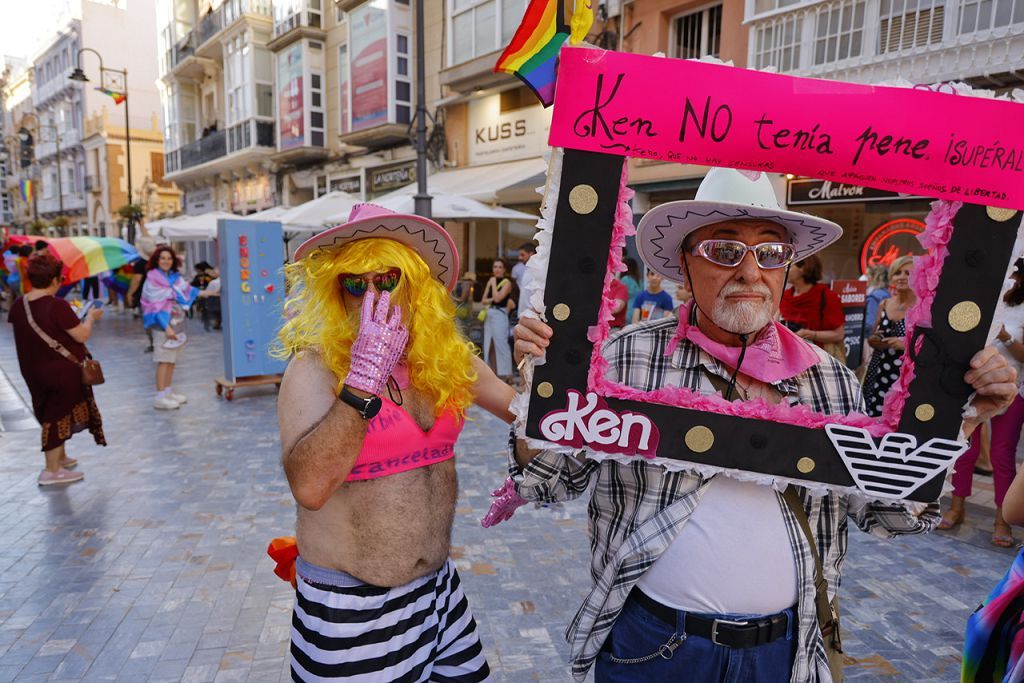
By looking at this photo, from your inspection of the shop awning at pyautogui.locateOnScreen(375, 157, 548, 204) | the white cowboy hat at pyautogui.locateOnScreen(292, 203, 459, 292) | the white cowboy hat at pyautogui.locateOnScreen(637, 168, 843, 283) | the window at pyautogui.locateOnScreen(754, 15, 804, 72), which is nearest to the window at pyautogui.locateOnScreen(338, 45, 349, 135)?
the shop awning at pyautogui.locateOnScreen(375, 157, 548, 204)

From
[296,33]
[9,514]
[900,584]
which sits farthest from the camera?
[296,33]

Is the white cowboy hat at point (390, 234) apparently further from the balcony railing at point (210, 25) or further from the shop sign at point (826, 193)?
the balcony railing at point (210, 25)

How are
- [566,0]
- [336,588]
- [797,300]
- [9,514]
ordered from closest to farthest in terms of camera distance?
[566,0] < [336,588] < [9,514] < [797,300]

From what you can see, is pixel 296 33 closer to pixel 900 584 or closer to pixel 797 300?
pixel 797 300

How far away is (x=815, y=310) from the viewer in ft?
18.8

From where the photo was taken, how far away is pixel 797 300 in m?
5.82

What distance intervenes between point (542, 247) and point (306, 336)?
0.83 m

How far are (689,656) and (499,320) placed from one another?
751cm

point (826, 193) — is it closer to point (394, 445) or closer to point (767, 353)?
point (767, 353)

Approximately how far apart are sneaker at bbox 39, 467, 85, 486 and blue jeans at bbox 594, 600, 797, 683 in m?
5.22

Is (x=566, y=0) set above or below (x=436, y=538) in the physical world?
above

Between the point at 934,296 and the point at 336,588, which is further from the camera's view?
the point at 336,588

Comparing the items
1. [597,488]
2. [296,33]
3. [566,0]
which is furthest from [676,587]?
[296,33]

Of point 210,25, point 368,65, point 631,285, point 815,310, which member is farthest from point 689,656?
point 210,25
